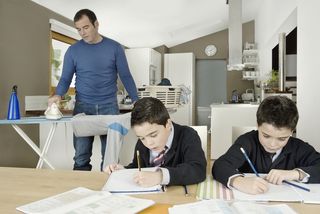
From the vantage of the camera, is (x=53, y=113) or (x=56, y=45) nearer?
(x=53, y=113)

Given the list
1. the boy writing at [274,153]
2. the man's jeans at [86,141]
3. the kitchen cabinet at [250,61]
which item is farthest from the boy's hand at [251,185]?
the kitchen cabinet at [250,61]

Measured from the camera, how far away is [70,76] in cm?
239

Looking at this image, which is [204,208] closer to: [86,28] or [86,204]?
[86,204]

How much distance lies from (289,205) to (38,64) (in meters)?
3.08

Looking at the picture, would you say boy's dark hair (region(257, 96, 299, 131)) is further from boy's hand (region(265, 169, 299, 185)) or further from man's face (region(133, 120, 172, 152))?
man's face (region(133, 120, 172, 152))

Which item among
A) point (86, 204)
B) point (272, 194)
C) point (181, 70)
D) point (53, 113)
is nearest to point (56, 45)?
point (53, 113)

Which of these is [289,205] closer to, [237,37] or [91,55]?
[91,55]

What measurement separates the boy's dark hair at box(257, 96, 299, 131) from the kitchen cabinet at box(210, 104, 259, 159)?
283cm

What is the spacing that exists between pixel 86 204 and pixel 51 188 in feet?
0.78

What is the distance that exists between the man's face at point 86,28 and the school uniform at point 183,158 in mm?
1146

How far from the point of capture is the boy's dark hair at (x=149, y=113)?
1184 mm

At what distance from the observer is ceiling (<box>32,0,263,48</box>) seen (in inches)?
155

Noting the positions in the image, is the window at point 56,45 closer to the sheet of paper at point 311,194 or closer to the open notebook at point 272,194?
the open notebook at point 272,194

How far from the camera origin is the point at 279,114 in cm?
119
